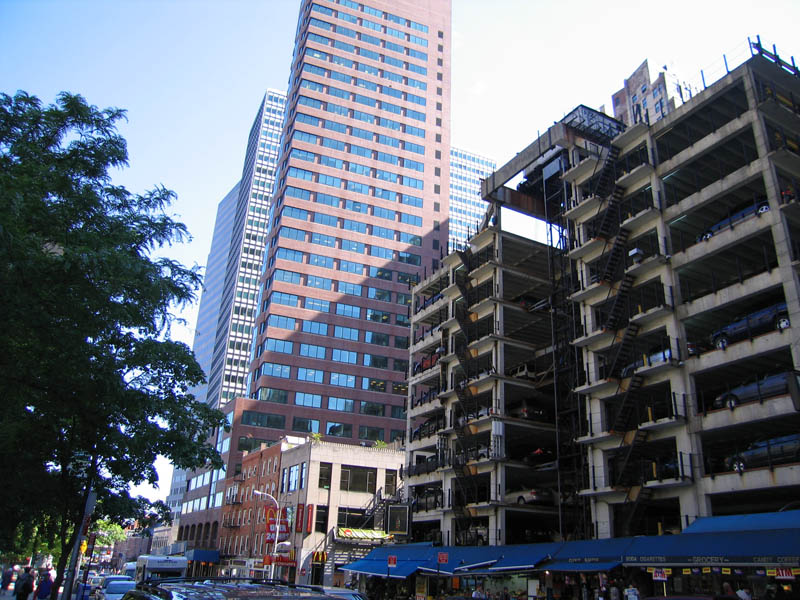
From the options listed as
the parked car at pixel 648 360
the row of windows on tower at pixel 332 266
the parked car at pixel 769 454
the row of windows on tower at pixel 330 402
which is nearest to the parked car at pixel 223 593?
the parked car at pixel 769 454

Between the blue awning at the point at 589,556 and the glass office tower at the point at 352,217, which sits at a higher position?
the glass office tower at the point at 352,217

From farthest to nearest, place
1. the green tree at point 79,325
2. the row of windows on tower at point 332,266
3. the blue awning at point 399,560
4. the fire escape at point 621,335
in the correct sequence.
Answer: the row of windows on tower at point 332,266 < the blue awning at point 399,560 < the fire escape at point 621,335 < the green tree at point 79,325

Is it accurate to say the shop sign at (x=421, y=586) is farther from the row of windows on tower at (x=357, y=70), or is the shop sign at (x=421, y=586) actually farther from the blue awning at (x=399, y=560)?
the row of windows on tower at (x=357, y=70)

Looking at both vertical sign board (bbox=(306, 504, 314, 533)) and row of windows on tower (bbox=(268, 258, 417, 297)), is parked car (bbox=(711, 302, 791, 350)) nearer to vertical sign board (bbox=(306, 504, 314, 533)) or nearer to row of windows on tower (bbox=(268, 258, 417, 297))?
vertical sign board (bbox=(306, 504, 314, 533))

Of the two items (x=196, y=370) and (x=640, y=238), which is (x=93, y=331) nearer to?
(x=196, y=370)

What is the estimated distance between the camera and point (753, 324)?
30312 mm

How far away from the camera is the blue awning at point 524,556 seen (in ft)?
104

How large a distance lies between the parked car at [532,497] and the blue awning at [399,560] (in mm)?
6329

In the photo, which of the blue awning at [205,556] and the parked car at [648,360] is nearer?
the parked car at [648,360]

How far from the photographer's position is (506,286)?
54.7 meters

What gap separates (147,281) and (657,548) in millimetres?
22718

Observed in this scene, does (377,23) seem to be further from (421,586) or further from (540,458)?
(421,586)

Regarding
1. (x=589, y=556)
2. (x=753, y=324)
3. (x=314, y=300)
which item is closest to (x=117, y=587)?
(x=589, y=556)

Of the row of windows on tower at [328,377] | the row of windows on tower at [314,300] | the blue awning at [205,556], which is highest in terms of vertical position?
the row of windows on tower at [314,300]
